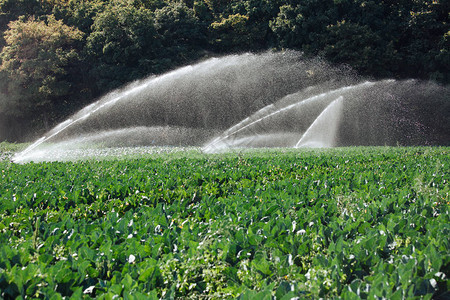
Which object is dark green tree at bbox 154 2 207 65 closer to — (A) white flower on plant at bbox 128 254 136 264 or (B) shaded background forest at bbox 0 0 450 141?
(B) shaded background forest at bbox 0 0 450 141

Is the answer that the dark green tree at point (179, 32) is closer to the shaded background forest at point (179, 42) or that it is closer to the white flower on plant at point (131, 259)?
the shaded background forest at point (179, 42)

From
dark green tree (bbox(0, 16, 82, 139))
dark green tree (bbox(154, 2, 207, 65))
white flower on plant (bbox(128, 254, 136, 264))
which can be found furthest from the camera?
dark green tree (bbox(154, 2, 207, 65))

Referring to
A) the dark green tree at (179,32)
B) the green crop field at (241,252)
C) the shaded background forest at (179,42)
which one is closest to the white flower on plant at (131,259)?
the green crop field at (241,252)

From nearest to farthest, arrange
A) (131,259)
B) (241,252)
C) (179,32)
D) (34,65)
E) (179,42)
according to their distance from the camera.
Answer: (131,259), (241,252), (34,65), (179,32), (179,42)

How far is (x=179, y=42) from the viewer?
97.7 feet

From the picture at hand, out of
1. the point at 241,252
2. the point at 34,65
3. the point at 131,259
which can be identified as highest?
the point at 34,65

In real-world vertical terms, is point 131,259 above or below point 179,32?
below

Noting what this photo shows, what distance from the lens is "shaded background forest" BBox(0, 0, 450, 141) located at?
83.7 feet

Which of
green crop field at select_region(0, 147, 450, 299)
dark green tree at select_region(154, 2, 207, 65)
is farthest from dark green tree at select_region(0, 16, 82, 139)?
green crop field at select_region(0, 147, 450, 299)

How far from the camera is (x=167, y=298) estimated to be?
2.01 meters

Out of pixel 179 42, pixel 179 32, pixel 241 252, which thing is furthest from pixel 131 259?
pixel 179 42

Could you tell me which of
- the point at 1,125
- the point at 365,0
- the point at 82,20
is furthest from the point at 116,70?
the point at 365,0

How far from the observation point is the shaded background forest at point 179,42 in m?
25.5

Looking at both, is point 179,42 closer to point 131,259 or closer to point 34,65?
point 34,65
